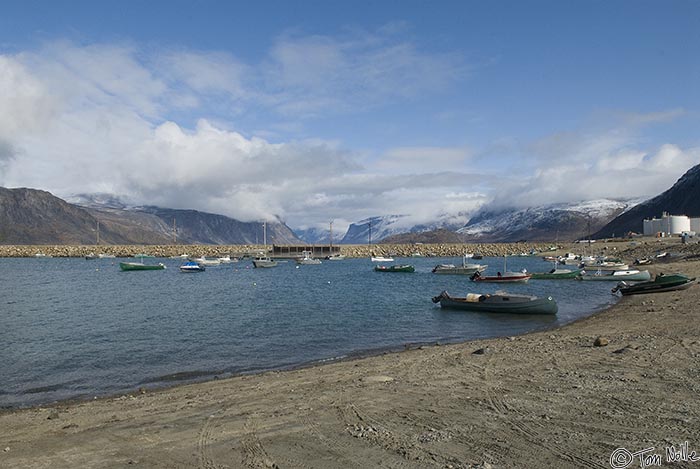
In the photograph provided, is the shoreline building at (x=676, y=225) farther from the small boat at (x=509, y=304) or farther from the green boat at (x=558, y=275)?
the small boat at (x=509, y=304)

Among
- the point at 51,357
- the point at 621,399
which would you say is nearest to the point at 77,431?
the point at 621,399

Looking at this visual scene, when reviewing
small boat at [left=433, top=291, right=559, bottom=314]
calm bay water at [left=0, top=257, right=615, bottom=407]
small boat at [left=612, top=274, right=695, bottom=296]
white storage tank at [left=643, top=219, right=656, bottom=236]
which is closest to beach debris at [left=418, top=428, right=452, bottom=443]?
calm bay water at [left=0, top=257, right=615, bottom=407]

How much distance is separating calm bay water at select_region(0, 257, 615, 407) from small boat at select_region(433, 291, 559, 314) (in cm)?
56

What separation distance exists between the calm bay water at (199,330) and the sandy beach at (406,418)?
4154 millimetres

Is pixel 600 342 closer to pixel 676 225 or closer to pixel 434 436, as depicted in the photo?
pixel 434 436

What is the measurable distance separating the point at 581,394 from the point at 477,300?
26.0 metres

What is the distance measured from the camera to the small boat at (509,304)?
35906mm

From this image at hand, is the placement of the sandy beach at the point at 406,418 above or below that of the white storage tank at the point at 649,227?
below

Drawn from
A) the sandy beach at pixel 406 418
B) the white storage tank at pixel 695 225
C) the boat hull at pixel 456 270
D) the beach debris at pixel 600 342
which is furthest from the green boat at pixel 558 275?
the white storage tank at pixel 695 225

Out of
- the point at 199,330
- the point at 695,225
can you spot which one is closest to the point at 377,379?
the point at 199,330

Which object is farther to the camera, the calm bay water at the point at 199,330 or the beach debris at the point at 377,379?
the calm bay water at the point at 199,330

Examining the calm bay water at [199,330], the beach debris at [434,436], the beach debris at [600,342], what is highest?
the beach debris at [434,436]

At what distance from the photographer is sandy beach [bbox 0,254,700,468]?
9.44m

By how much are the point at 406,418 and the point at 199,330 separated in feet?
76.1
